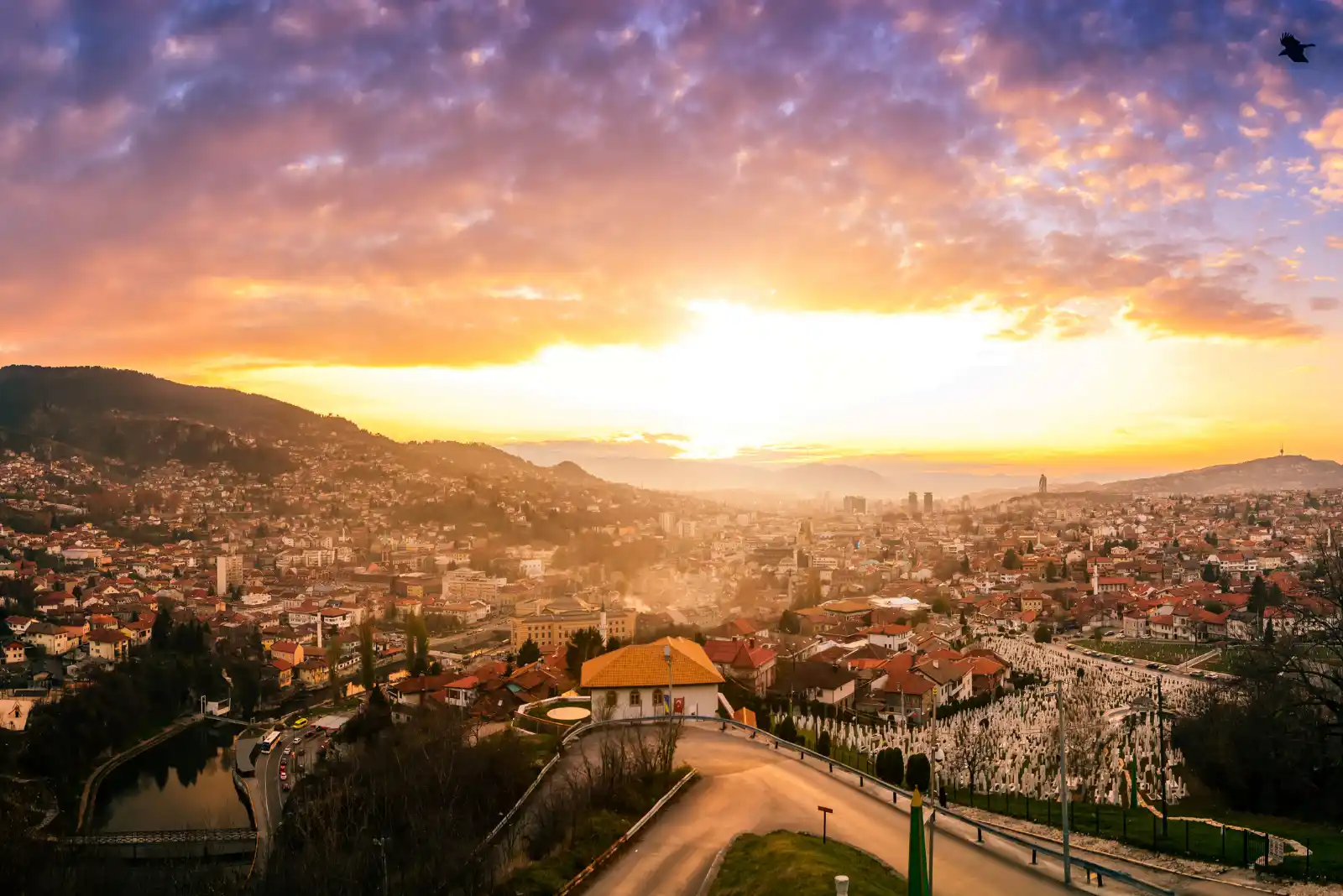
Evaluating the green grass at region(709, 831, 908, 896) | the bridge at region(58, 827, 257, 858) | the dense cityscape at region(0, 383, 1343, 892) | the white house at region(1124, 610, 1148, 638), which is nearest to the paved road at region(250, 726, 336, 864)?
the dense cityscape at region(0, 383, 1343, 892)

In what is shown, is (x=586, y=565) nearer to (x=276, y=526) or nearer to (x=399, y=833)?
(x=276, y=526)

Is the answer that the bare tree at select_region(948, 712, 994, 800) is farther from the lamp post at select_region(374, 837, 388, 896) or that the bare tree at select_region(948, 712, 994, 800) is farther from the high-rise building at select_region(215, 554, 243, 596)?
the high-rise building at select_region(215, 554, 243, 596)

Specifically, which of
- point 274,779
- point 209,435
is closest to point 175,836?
point 274,779

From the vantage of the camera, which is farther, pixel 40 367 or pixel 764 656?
pixel 40 367

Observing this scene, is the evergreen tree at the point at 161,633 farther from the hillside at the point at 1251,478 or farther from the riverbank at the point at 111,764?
the hillside at the point at 1251,478

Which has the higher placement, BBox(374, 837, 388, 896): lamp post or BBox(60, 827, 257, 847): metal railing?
BBox(374, 837, 388, 896): lamp post

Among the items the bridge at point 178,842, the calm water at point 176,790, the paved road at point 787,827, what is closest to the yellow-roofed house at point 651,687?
the paved road at point 787,827

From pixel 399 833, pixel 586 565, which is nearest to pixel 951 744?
pixel 399 833
